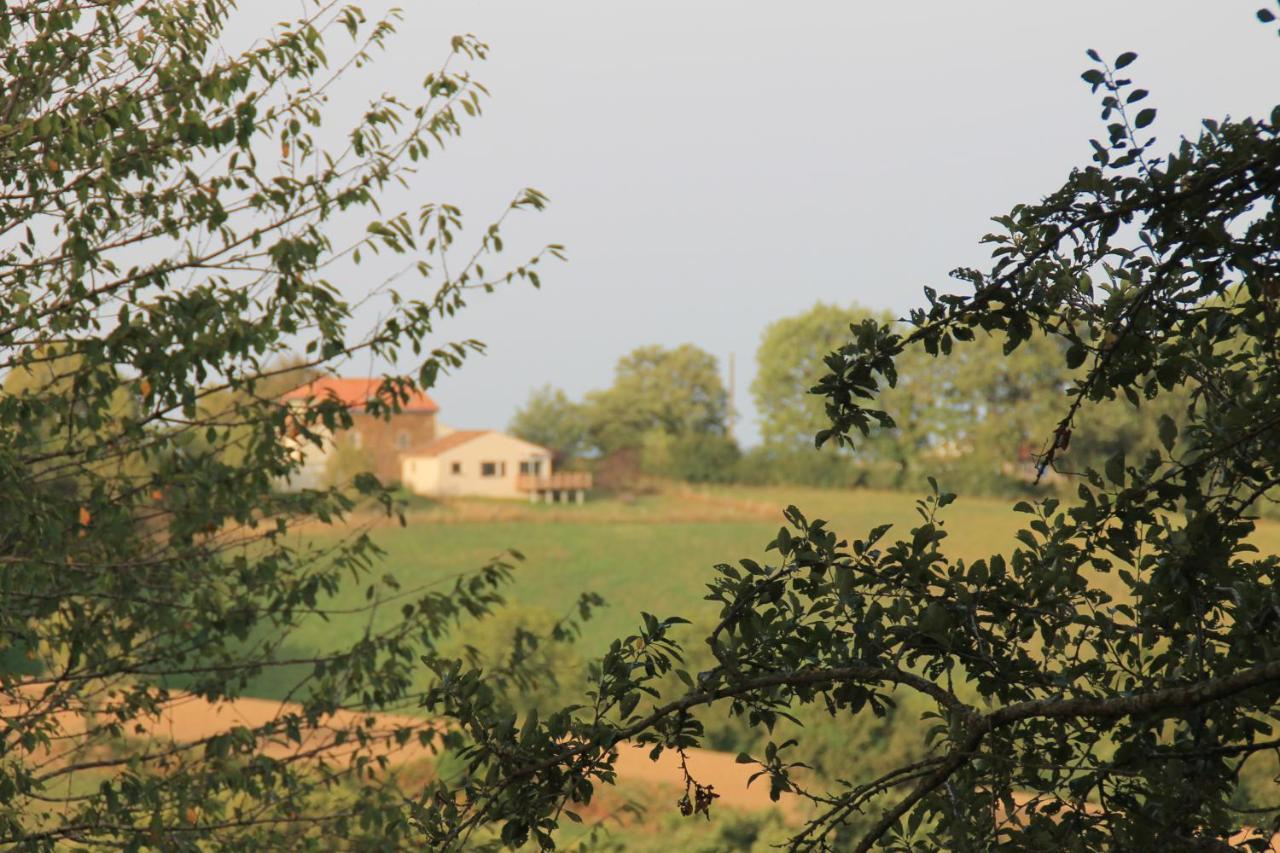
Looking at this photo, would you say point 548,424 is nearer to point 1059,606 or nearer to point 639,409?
point 639,409

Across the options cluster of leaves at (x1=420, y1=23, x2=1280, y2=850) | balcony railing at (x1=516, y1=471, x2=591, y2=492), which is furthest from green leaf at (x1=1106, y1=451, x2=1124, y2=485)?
balcony railing at (x1=516, y1=471, x2=591, y2=492)

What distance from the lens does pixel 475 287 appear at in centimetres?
689

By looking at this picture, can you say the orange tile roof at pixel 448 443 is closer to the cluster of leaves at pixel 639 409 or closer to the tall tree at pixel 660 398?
the cluster of leaves at pixel 639 409

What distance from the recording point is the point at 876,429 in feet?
218

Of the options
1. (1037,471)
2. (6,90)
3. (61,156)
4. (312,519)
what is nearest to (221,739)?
(312,519)

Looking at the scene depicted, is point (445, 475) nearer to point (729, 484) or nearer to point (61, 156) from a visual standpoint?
point (729, 484)

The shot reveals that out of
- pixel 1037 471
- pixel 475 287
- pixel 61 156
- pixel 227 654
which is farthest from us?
pixel 475 287

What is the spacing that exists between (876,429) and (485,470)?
19305 millimetres

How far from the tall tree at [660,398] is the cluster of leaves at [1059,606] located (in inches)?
3211

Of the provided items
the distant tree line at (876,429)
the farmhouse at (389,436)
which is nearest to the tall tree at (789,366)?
the distant tree line at (876,429)

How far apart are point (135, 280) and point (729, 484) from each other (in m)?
61.7

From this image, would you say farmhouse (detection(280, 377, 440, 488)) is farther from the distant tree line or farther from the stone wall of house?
the distant tree line

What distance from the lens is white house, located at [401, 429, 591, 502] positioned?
215 ft

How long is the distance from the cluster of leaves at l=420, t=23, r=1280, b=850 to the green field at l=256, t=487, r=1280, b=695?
111ft
